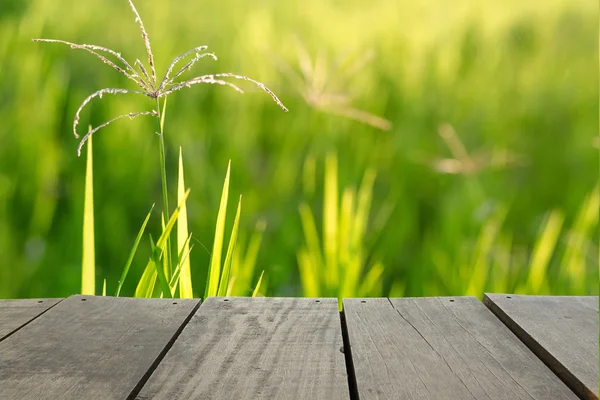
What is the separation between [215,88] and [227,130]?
0.18 m

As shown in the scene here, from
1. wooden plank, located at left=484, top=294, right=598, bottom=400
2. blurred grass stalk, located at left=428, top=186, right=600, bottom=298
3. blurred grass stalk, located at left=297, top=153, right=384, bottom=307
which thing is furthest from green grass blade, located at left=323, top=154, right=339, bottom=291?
wooden plank, located at left=484, top=294, right=598, bottom=400

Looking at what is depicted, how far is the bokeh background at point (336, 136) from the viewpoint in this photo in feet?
5.68

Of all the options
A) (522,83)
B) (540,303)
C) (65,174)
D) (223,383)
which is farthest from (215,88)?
(223,383)

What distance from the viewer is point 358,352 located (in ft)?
2.63

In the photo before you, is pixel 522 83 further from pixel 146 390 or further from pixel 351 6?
pixel 146 390

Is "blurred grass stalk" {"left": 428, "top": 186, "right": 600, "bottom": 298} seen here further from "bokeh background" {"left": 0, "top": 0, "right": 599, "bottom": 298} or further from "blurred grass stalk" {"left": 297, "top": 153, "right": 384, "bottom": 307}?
"blurred grass stalk" {"left": 297, "top": 153, "right": 384, "bottom": 307}

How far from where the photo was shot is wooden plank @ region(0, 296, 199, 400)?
709 mm

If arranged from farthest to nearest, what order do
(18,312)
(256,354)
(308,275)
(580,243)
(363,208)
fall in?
(580,243)
(363,208)
(308,275)
(18,312)
(256,354)

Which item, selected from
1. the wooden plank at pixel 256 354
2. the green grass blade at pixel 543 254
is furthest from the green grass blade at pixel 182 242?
the green grass blade at pixel 543 254

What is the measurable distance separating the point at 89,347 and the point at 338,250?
818 millimetres

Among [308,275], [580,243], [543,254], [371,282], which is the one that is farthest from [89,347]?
[580,243]

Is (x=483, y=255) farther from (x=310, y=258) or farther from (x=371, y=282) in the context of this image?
(x=310, y=258)

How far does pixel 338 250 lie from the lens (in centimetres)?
157

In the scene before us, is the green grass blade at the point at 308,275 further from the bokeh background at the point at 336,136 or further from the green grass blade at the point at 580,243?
the green grass blade at the point at 580,243
